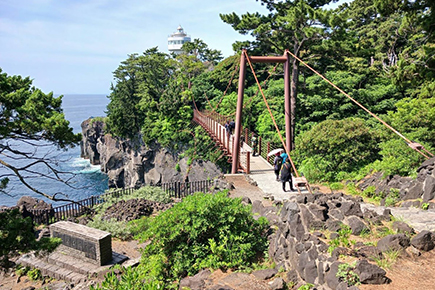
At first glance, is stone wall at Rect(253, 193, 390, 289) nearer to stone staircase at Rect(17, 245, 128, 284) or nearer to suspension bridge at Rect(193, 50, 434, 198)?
suspension bridge at Rect(193, 50, 434, 198)

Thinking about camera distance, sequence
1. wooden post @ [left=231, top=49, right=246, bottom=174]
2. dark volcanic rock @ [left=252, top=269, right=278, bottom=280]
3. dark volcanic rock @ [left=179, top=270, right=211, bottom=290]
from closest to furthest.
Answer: dark volcanic rock @ [left=252, top=269, right=278, bottom=280] → dark volcanic rock @ [left=179, top=270, right=211, bottom=290] → wooden post @ [left=231, top=49, right=246, bottom=174]

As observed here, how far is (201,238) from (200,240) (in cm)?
5

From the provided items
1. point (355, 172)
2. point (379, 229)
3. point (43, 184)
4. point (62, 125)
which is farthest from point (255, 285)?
point (43, 184)

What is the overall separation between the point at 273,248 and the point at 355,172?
5337 millimetres

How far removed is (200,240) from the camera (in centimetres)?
671

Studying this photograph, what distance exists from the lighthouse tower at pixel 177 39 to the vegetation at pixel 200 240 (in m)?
59.3

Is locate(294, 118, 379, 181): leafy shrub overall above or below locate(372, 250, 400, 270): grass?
above

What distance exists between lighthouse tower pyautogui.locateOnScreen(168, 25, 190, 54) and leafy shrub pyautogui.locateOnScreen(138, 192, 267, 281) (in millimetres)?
59274

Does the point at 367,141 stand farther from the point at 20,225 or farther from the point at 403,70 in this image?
the point at 20,225

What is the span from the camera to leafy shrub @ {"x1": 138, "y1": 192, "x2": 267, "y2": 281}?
246 inches

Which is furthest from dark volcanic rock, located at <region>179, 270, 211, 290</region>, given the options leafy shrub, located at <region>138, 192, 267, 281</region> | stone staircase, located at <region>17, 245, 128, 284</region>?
stone staircase, located at <region>17, 245, 128, 284</region>

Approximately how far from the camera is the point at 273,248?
6.22 metres

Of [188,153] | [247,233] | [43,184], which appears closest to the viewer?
[247,233]

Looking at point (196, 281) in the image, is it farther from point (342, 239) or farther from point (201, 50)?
point (201, 50)
